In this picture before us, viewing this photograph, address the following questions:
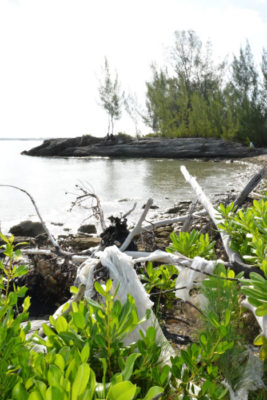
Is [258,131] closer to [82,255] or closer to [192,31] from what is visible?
[192,31]

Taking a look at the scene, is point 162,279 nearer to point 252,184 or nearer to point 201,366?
point 201,366

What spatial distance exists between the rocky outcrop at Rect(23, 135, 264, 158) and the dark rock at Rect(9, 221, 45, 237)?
21.2 m

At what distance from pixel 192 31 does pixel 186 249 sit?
38.4 metres

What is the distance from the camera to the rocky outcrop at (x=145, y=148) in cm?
2656

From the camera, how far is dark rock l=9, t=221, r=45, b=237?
7.04 metres

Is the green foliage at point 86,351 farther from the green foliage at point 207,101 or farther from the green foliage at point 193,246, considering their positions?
the green foliage at point 207,101

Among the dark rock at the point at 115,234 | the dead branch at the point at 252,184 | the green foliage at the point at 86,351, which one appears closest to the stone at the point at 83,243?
the dark rock at the point at 115,234

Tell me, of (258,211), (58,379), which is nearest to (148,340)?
(58,379)

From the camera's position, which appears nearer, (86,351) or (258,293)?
(86,351)

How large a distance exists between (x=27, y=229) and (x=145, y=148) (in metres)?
24.0

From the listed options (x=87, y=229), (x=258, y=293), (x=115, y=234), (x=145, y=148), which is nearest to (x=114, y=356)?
(x=258, y=293)

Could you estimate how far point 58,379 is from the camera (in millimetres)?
809

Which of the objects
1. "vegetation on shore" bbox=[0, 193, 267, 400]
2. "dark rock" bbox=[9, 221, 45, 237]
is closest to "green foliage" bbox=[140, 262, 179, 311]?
"vegetation on shore" bbox=[0, 193, 267, 400]

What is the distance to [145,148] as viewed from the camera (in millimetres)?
30359
